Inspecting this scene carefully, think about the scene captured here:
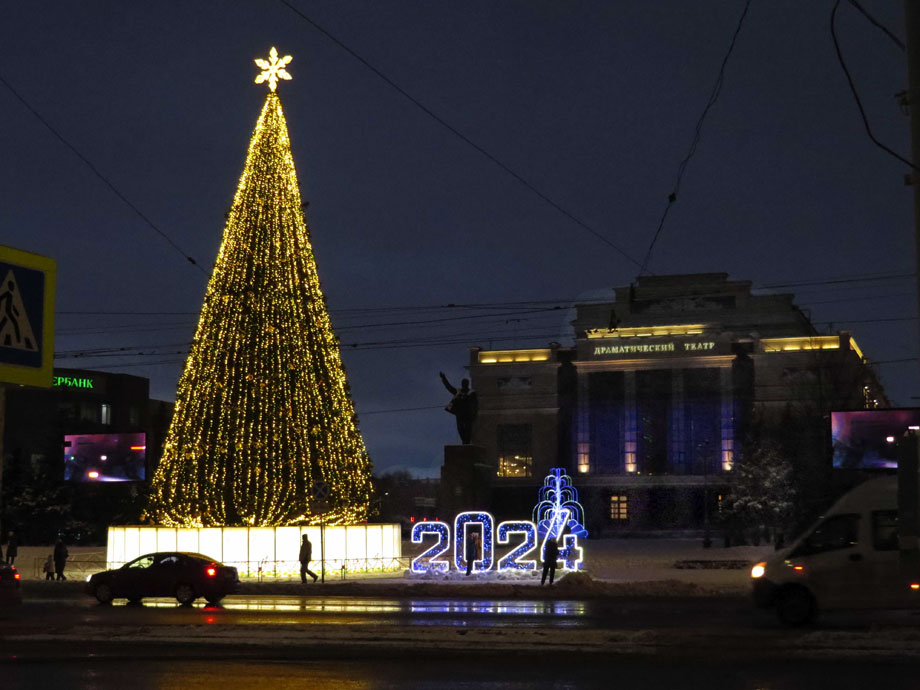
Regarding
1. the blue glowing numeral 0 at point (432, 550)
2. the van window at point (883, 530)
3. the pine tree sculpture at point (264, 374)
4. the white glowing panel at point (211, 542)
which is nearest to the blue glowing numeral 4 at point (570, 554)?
the blue glowing numeral 0 at point (432, 550)

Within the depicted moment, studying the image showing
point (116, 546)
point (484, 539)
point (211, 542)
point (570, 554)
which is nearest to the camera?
point (211, 542)

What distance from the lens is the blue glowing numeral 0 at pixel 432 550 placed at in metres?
34.1

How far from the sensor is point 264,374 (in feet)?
103

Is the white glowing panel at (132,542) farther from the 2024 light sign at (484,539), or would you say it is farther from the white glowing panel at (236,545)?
the 2024 light sign at (484,539)

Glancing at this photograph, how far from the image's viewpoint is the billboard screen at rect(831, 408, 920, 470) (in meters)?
38.0

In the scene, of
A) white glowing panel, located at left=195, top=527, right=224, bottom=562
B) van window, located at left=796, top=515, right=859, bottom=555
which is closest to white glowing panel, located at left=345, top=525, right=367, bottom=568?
white glowing panel, located at left=195, top=527, right=224, bottom=562

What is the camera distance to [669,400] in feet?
299

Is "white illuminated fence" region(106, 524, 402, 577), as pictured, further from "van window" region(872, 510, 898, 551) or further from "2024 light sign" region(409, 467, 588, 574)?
"van window" region(872, 510, 898, 551)

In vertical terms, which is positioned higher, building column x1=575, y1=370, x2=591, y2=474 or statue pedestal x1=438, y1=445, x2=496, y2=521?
building column x1=575, y1=370, x2=591, y2=474

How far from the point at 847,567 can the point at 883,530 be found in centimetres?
81

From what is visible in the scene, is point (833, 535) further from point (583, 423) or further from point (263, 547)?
point (583, 423)

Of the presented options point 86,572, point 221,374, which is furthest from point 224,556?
point 86,572

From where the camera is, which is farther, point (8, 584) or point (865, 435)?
point (865, 435)

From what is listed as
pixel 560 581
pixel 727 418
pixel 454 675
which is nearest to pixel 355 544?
pixel 560 581
